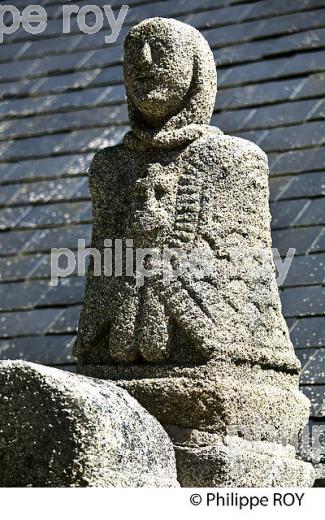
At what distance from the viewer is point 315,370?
25.0 ft

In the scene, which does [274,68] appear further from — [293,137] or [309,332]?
[309,332]

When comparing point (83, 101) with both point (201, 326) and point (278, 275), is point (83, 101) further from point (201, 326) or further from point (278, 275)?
point (201, 326)

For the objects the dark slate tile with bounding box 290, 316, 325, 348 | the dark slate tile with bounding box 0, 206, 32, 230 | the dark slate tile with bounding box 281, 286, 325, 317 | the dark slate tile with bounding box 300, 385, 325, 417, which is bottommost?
the dark slate tile with bounding box 0, 206, 32, 230

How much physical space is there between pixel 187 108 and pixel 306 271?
86.4 inches

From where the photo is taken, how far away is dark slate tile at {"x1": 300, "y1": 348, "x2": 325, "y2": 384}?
7.58 m

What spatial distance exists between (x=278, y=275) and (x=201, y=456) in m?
2.30

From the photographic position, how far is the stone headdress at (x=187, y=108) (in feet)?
19.9

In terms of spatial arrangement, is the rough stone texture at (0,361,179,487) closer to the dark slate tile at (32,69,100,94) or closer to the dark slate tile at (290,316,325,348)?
the dark slate tile at (290,316,325,348)

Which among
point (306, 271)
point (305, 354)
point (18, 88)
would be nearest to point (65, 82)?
point (18, 88)

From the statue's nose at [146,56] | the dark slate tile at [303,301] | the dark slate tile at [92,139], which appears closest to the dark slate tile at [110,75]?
the dark slate tile at [92,139]

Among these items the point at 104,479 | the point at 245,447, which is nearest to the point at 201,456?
the point at 245,447

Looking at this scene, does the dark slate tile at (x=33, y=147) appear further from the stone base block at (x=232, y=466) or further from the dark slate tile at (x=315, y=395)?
the stone base block at (x=232, y=466)

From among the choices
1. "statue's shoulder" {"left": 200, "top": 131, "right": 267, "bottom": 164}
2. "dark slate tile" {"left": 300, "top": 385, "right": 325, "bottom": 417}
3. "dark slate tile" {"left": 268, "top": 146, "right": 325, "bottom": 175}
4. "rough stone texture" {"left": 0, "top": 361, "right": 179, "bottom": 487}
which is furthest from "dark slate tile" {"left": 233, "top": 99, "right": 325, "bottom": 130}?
"rough stone texture" {"left": 0, "top": 361, "right": 179, "bottom": 487}

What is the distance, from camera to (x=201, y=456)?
18.6 ft
